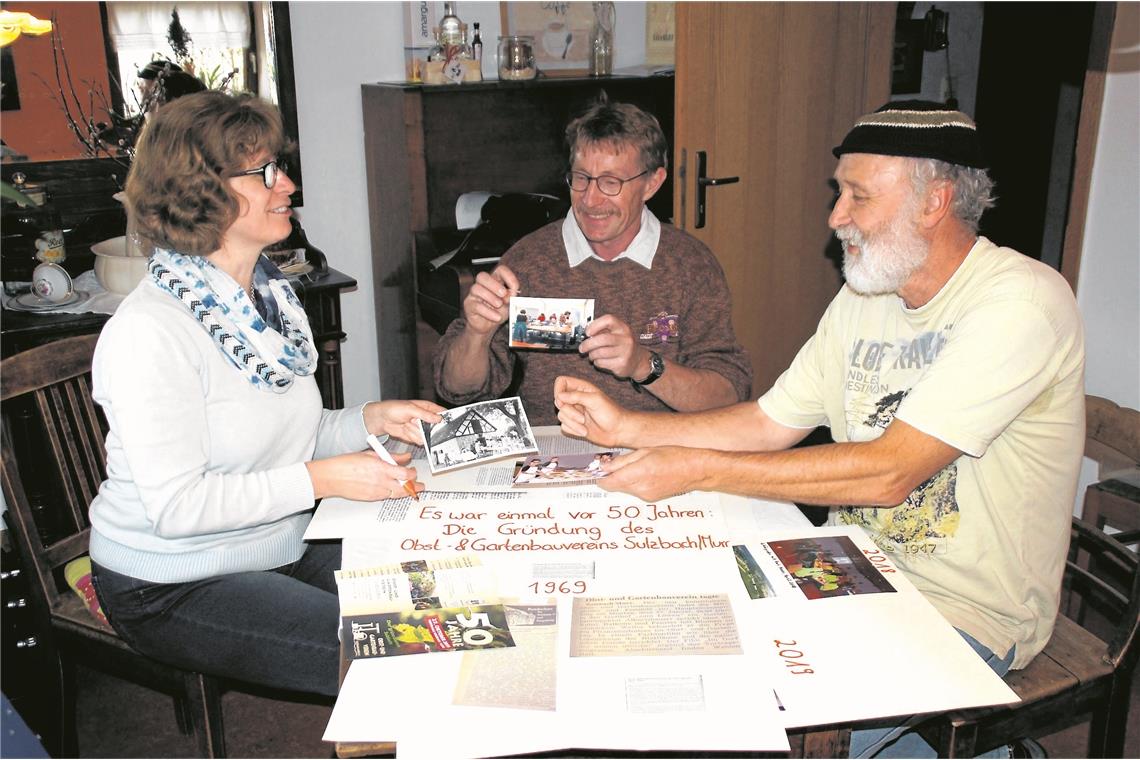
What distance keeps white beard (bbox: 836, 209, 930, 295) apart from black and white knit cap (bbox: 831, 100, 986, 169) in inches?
4.4

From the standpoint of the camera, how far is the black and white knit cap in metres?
1.70

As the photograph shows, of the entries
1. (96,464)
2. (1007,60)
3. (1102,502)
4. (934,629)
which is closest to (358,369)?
(96,464)

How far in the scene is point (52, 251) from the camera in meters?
2.84

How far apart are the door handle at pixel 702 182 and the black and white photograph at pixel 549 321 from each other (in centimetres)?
145

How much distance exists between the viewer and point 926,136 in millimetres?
1702

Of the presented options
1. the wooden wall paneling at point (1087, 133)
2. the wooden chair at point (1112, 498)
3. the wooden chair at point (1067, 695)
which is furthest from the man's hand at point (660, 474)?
the wooden wall paneling at point (1087, 133)

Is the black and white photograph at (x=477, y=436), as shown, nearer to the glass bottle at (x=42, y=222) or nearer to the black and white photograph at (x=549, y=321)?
the black and white photograph at (x=549, y=321)

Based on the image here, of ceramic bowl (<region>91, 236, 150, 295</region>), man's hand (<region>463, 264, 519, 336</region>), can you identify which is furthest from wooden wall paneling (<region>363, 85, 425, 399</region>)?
man's hand (<region>463, 264, 519, 336</region>)

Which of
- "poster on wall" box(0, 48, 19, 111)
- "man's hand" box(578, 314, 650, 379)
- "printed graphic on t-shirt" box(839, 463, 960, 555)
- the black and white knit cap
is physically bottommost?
"printed graphic on t-shirt" box(839, 463, 960, 555)

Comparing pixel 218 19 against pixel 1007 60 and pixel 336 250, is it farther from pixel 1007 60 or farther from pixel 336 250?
pixel 1007 60

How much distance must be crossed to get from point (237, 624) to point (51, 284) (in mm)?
1456

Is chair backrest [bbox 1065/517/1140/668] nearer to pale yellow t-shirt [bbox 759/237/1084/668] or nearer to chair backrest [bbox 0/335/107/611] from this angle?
pale yellow t-shirt [bbox 759/237/1084/668]

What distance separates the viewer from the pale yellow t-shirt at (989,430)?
1600 millimetres

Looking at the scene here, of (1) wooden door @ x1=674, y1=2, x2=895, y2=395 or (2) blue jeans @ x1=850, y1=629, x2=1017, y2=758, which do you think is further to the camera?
(1) wooden door @ x1=674, y1=2, x2=895, y2=395
